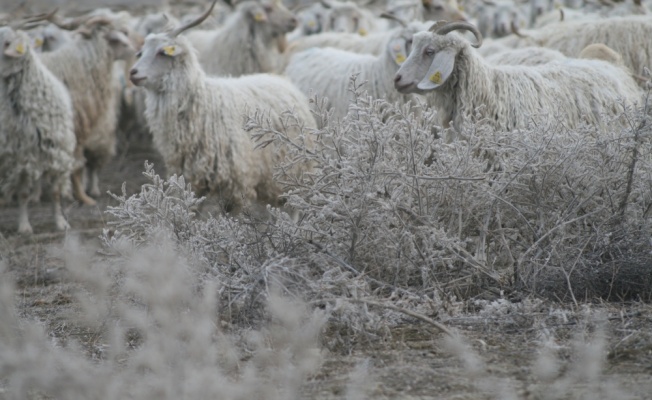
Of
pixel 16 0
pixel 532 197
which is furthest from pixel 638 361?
pixel 16 0

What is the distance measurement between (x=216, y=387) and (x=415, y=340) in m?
1.55

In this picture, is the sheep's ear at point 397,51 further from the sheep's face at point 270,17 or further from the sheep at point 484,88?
the sheep's face at point 270,17

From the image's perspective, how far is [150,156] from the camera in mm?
12688

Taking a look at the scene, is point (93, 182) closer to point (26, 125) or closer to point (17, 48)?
point (26, 125)

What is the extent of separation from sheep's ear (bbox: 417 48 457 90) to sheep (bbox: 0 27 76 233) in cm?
394

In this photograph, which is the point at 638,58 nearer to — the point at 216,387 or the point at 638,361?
the point at 638,361

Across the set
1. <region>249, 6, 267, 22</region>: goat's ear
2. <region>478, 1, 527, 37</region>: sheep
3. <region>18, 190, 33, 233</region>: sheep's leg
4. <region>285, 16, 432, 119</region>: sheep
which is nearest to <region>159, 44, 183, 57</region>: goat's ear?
<region>285, 16, 432, 119</region>: sheep

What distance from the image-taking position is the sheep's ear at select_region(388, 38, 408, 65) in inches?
328

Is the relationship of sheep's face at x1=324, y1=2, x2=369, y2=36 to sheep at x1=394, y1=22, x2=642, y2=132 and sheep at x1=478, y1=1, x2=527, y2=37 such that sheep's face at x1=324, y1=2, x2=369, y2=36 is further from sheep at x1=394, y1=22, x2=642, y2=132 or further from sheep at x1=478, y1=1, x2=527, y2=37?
sheep at x1=394, y1=22, x2=642, y2=132

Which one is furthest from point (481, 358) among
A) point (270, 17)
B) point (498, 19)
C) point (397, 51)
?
point (498, 19)

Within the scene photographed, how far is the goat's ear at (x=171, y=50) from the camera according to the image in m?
7.26

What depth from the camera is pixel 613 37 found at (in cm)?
873

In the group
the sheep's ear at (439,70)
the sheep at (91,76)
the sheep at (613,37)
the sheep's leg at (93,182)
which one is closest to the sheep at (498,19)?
the sheep at (613,37)

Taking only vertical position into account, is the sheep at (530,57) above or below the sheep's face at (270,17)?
above
